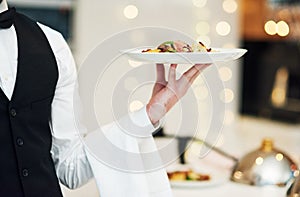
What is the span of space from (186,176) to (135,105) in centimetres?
42

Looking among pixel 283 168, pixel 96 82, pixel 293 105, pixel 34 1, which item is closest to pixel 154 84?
pixel 96 82

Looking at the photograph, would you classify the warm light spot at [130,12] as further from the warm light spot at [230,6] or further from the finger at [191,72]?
the finger at [191,72]

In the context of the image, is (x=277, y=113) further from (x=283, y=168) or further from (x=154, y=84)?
(x=154, y=84)

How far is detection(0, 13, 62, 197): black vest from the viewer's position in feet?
3.59

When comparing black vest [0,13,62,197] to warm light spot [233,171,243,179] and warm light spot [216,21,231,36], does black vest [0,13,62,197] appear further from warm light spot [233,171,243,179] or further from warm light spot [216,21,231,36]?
warm light spot [216,21,231,36]

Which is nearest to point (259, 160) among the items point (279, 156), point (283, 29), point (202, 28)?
point (279, 156)

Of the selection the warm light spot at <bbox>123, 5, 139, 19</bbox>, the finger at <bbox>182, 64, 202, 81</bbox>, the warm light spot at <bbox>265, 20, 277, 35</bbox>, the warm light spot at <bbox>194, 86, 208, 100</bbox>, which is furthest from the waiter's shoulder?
the warm light spot at <bbox>123, 5, 139, 19</bbox>

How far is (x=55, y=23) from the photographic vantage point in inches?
120

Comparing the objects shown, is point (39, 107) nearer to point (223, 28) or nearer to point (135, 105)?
point (135, 105)

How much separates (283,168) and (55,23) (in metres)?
1.82

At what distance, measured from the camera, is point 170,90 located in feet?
3.67

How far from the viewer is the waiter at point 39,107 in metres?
1.10

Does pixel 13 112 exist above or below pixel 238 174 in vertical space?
above

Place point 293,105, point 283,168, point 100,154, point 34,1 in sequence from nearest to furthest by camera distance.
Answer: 1. point 100,154
2. point 283,168
3. point 34,1
4. point 293,105
